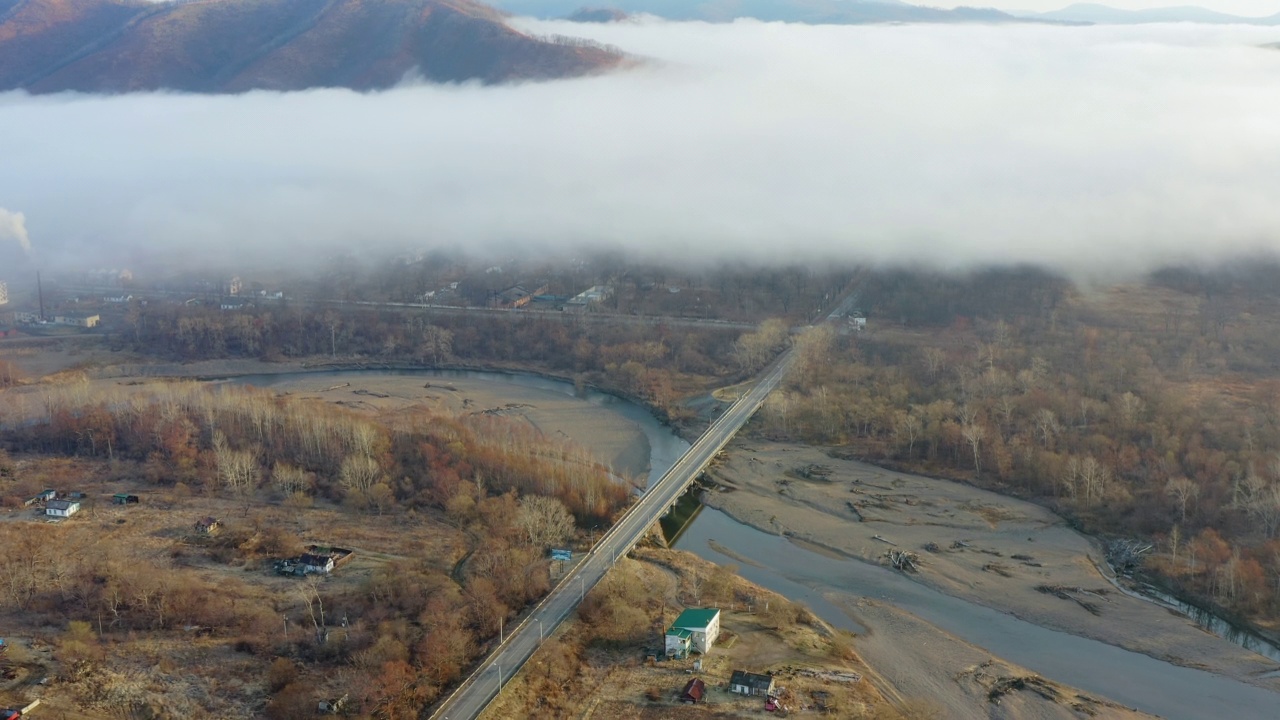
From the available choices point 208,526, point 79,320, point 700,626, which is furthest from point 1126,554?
point 79,320

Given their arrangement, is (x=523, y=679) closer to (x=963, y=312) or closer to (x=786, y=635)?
(x=786, y=635)

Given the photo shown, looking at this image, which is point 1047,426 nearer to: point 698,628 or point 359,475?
point 698,628

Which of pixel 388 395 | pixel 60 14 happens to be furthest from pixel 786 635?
Answer: pixel 60 14

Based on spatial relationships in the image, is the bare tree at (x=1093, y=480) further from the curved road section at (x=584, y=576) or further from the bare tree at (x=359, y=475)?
the bare tree at (x=359, y=475)

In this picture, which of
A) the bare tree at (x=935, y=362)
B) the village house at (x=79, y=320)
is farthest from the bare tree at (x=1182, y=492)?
the village house at (x=79, y=320)

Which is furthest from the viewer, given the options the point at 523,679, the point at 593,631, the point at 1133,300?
the point at 1133,300

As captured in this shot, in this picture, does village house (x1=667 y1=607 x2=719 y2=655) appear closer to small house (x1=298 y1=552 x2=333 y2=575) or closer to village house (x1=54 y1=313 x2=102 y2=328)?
small house (x1=298 y1=552 x2=333 y2=575)
